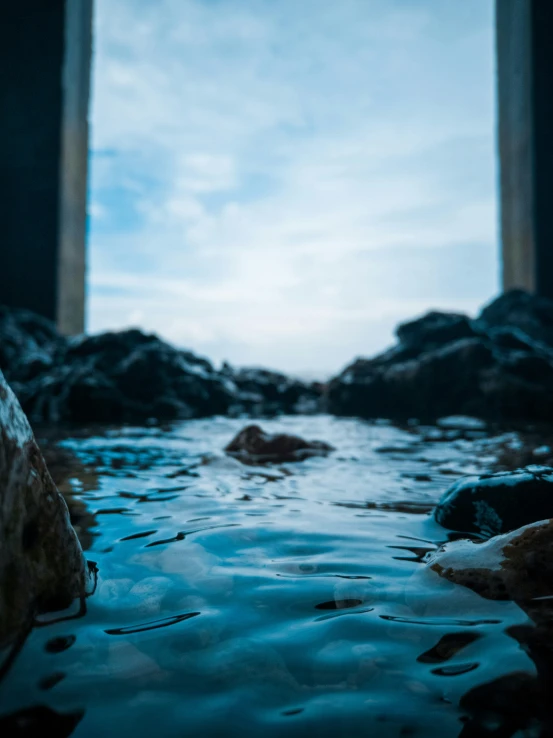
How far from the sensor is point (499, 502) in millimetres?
2418

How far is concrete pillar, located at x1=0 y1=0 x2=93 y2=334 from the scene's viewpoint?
12664mm

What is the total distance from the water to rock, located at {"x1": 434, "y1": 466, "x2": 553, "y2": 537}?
0.38 ft

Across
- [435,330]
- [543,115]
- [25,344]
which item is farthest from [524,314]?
[25,344]

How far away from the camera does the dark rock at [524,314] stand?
1168 cm

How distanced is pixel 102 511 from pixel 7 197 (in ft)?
39.4

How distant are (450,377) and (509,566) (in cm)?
778

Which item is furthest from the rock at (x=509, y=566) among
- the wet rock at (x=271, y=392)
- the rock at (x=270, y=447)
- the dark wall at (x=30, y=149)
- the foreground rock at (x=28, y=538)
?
the dark wall at (x=30, y=149)

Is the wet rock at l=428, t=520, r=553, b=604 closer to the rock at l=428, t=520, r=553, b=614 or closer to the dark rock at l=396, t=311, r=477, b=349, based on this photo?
the rock at l=428, t=520, r=553, b=614

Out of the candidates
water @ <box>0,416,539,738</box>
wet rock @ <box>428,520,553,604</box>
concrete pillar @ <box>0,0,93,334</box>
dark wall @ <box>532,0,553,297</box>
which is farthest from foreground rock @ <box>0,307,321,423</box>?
dark wall @ <box>532,0,553,297</box>

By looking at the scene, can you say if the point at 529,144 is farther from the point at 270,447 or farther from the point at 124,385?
the point at 270,447

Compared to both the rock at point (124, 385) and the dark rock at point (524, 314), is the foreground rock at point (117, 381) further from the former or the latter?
the dark rock at point (524, 314)

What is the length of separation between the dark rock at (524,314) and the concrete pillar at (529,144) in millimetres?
1352

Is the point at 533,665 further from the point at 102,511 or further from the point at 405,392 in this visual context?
the point at 405,392

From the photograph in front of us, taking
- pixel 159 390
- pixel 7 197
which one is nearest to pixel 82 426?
pixel 159 390
